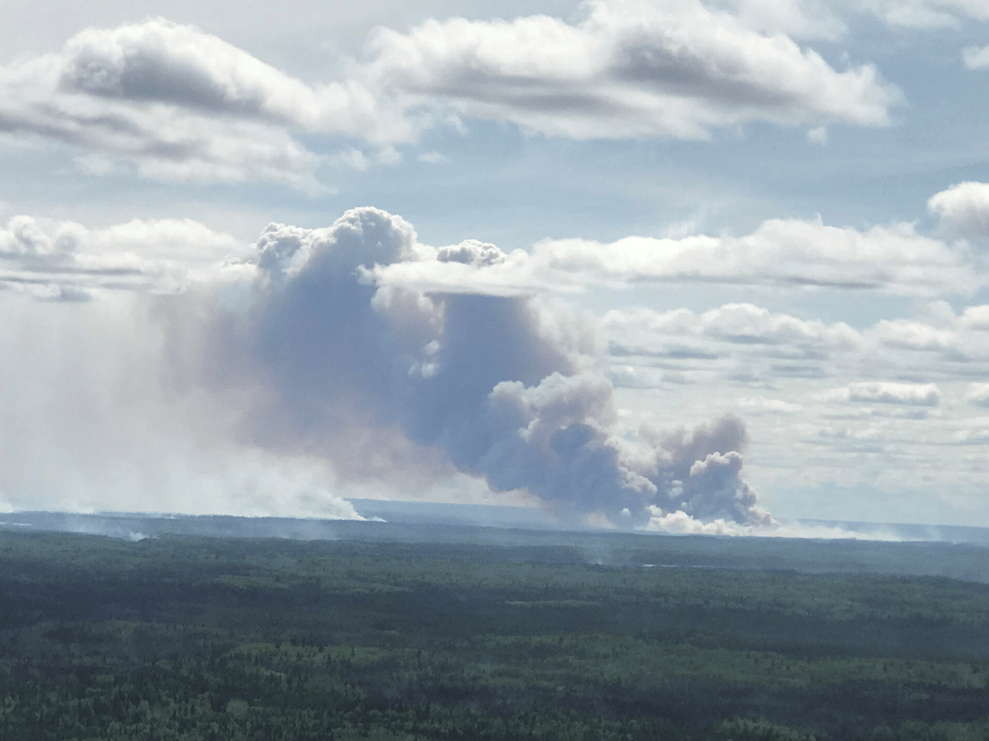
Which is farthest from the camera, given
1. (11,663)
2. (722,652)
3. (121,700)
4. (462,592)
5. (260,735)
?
(462,592)

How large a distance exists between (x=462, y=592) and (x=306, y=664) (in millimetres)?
72920

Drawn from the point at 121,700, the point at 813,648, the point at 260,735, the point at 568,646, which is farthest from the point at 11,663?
the point at 813,648

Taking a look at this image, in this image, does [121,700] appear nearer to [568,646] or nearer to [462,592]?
[568,646]

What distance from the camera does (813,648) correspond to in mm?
152625

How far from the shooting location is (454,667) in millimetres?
124750

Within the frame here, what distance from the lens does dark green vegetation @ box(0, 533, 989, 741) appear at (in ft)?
333

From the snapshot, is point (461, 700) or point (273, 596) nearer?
point (461, 700)

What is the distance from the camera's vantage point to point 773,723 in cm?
10844

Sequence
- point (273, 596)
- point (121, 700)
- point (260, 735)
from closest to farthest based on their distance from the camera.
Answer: point (260, 735) → point (121, 700) → point (273, 596)

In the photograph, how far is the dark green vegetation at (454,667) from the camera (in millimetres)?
101562

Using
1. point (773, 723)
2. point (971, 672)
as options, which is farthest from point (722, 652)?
point (773, 723)

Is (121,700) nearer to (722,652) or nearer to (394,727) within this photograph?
(394,727)

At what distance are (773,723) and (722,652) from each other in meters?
36.1

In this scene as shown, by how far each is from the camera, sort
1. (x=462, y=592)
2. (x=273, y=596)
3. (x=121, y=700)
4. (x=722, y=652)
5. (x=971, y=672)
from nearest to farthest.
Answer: (x=121, y=700)
(x=971, y=672)
(x=722, y=652)
(x=273, y=596)
(x=462, y=592)
